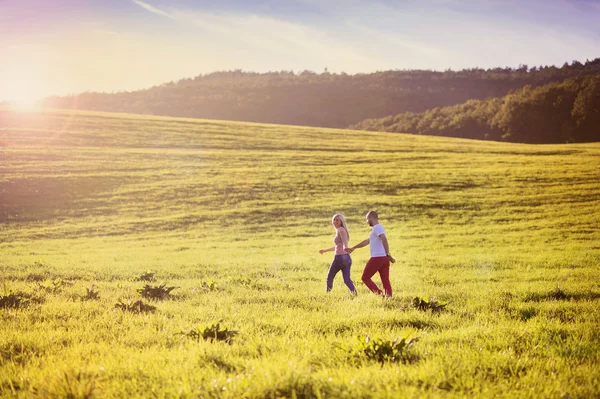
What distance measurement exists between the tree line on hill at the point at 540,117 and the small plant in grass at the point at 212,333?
81.3 metres

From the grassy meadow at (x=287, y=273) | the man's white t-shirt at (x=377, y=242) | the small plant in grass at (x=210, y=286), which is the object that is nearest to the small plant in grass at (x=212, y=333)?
the grassy meadow at (x=287, y=273)

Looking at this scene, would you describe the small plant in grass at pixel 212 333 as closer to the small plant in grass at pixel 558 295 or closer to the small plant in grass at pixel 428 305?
the small plant in grass at pixel 428 305

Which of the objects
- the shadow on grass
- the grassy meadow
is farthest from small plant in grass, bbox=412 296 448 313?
the shadow on grass

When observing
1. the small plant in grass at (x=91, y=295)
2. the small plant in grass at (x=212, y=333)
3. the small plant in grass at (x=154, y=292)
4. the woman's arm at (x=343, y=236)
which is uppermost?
the woman's arm at (x=343, y=236)

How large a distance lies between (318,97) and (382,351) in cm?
13275

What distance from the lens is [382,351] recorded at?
486 centimetres

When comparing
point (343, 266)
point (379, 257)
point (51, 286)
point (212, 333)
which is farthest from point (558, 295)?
point (51, 286)

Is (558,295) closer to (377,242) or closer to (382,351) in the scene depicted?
(377,242)

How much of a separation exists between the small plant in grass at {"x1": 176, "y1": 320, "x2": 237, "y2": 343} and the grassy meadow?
0.18ft

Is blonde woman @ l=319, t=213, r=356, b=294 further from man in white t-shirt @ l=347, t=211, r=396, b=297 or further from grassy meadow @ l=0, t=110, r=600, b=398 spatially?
man in white t-shirt @ l=347, t=211, r=396, b=297

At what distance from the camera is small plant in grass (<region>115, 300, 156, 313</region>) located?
289 inches

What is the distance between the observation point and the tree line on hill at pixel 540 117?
2768 inches

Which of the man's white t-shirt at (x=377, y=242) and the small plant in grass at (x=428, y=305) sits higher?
the man's white t-shirt at (x=377, y=242)

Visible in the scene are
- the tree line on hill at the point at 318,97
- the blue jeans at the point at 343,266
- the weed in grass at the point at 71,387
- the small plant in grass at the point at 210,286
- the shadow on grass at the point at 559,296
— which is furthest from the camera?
the tree line on hill at the point at 318,97
